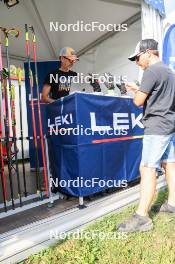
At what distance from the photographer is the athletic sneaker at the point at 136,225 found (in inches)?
81.8

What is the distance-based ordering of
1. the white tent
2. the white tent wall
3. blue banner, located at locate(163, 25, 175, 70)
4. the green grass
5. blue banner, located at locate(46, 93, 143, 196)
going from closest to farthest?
the green grass < blue banner, located at locate(46, 93, 143, 196) < blue banner, located at locate(163, 25, 175, 70) < the white tent < the white tent wall

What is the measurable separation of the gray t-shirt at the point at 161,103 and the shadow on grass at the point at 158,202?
2.62 feet

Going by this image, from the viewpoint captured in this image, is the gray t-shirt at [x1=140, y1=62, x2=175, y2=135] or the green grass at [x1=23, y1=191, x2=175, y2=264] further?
the gray t-shirt at [x1=140, y1=62, x2=175, y2=135]

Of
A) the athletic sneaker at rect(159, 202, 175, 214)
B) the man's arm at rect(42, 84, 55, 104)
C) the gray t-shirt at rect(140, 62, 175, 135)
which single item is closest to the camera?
the gray t-shirt at rect(140, 62, 175, 135)

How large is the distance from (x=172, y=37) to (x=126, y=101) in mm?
1633

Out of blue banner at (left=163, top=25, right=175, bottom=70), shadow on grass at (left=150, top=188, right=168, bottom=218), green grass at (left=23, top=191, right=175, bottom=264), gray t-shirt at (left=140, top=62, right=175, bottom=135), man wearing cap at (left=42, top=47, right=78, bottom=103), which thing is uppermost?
blue banner at (left=163, top=25, right=175, bottom=70)

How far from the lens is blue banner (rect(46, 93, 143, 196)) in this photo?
254 cm

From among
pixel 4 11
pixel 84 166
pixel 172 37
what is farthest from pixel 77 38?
pixel 84 166

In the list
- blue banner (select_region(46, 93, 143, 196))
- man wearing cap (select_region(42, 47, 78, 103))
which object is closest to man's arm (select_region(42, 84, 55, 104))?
man wearing cap (select_region(42, 47, 78, 103))

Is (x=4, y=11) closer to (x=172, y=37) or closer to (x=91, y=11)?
(x=91, y=11)

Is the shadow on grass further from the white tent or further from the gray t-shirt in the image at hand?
the white tent

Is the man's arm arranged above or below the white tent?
below

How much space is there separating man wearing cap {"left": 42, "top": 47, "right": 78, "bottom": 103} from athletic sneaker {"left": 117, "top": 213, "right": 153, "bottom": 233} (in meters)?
1.60

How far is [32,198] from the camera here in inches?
113
